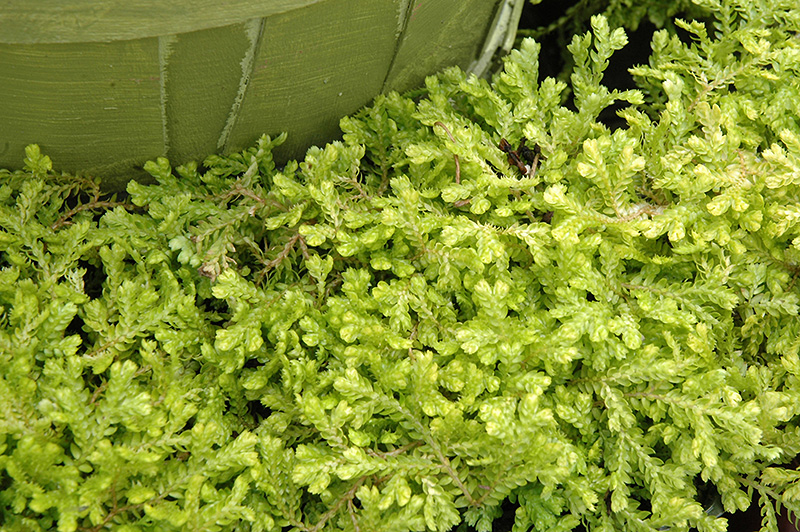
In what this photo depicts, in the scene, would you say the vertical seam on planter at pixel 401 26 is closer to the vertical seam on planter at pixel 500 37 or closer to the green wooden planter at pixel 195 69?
the green wooden planter at pixel 195 69

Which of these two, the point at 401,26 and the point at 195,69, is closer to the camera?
the point at 195,69

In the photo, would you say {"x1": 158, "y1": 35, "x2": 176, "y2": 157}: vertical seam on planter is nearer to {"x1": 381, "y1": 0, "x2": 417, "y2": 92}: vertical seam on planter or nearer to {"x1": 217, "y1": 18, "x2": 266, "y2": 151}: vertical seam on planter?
{"x1": 217, "y1": 18, "x2": 266, "y2": 151}: vertical seam on planter

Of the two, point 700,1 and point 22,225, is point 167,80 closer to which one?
point 22,225

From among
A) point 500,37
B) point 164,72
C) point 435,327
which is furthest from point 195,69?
point 500,37

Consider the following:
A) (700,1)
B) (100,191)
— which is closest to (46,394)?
(100,191)

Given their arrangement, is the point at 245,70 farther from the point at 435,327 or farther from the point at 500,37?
→ the point at 500,37

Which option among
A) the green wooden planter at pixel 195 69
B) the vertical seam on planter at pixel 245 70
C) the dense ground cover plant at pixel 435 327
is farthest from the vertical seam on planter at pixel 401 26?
the vertical seam on planter at pixel 245 70
